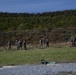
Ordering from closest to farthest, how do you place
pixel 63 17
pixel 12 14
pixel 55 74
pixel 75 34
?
pixel 55 74
pixel 75 34
pixel 63 17
pixel 12 14

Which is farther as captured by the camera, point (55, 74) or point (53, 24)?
point (53, 24)

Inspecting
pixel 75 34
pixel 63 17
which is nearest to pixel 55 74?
pixel 75 34

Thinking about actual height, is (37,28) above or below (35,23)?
below

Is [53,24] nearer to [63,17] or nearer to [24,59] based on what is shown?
[63,17]

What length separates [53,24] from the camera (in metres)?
85.6

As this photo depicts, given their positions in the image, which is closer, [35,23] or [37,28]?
[37,28]

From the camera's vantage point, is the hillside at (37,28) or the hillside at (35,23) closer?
the hillside at (37,28)

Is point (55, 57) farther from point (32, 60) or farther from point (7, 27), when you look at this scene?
point (7, 27)

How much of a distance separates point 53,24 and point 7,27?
10783mm

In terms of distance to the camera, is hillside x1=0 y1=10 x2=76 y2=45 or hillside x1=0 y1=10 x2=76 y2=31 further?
hillside x1=0 y1=10 x2=76 y2=31

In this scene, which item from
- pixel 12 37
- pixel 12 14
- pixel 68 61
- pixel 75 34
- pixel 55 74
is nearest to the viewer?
pixel 55 74

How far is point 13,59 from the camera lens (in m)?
30.9

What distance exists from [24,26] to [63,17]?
14.7m

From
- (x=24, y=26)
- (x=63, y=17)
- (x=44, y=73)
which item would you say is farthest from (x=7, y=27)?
(x=44, y=73)
